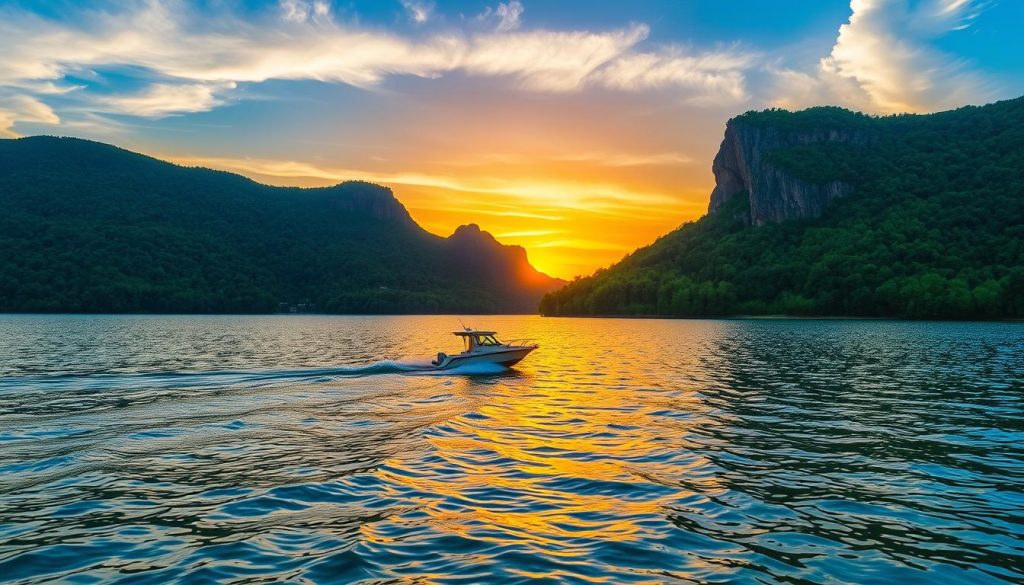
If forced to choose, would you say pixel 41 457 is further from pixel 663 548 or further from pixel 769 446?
pixel 769 446

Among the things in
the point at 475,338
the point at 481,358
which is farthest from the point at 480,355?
the point at 475,338

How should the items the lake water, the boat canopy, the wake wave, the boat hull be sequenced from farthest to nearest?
the boat canopy, the boat hull, the wake wave, the lake water

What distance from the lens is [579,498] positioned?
46.7 feet

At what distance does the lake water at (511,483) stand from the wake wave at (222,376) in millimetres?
730

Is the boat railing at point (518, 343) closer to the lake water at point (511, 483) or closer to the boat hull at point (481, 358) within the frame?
the boat hull at point (481, 358)

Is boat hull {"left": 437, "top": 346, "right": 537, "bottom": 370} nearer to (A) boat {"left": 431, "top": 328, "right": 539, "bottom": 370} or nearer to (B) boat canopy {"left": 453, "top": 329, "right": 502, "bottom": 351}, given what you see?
(A) boat {"left": 431, "top": 328, "right": 539, "bottom": 370}

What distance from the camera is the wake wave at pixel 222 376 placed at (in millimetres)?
34875

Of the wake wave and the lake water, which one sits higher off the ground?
the lake water

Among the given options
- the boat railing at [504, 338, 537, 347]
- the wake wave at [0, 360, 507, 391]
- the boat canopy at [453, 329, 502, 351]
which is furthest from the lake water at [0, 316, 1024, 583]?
the boat railing at [504, 338, 537, 347]

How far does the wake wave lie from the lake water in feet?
2.40

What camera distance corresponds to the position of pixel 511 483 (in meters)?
15.6

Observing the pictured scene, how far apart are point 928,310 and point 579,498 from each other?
5968 inches

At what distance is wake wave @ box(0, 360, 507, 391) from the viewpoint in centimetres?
3488

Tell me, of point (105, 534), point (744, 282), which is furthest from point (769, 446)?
point (744, 282)
